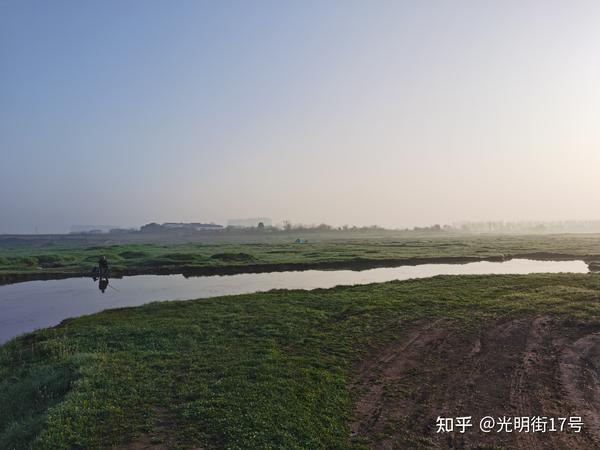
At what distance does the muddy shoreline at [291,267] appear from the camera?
49938 mm

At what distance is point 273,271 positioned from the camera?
5419 centimetres

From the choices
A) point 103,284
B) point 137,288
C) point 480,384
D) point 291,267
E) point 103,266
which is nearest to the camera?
point 480,384

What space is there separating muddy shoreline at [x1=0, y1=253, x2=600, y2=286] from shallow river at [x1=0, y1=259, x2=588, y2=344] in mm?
2936

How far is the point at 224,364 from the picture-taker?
15023 mm

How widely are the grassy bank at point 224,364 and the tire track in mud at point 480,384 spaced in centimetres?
63

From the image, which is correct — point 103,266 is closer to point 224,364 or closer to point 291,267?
point 291,267

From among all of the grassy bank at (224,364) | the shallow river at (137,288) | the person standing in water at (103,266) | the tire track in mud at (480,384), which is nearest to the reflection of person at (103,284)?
the shallow river at (137,288)

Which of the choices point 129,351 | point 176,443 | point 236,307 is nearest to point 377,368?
point 176,443

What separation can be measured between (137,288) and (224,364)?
95.6 ft

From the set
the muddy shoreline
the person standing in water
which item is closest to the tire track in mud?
the muddy shoreline

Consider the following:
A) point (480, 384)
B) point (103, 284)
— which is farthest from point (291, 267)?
point (480, 384)

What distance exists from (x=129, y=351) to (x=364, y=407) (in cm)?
1109

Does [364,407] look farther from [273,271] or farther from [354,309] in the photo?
[273,271]

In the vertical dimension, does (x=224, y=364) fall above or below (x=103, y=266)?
below
